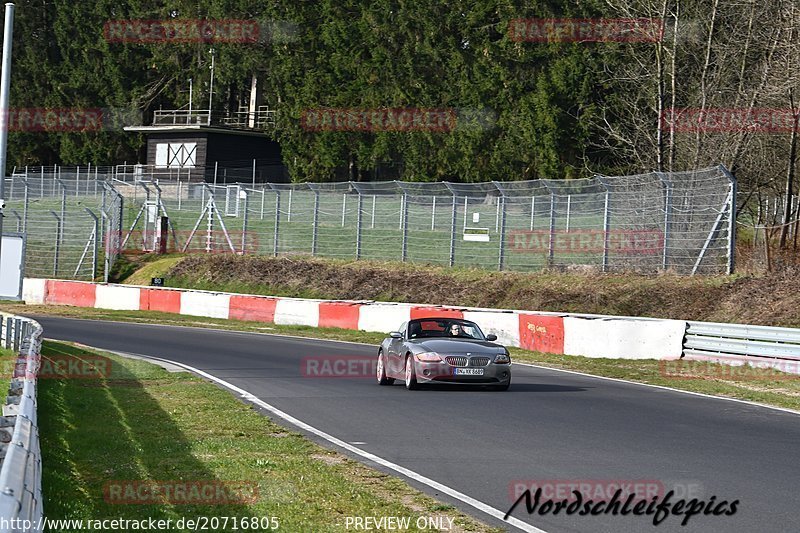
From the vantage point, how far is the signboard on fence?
69.7 ft

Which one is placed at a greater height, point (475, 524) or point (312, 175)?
point (312, 175)

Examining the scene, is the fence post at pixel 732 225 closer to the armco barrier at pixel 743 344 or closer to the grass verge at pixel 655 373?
the grass verge at pixel 655 373

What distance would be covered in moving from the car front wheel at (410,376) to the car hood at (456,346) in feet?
1.03

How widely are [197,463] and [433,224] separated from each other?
99.9 feet

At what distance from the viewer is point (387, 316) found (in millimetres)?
34469

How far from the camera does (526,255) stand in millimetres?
38344

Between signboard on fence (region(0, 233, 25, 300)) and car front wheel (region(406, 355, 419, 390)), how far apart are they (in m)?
6.99

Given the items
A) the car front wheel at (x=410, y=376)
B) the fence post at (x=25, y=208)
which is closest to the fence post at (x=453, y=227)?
the car front wheel at (x=410, y=376)

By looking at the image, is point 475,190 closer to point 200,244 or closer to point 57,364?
point 200,244

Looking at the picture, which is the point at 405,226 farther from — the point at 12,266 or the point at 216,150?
the point at 216,150

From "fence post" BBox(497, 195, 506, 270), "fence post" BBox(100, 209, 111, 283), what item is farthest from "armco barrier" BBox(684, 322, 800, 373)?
"fence post" BBox(100, 209, 111, 283)

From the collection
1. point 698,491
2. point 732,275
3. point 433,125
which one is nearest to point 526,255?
point 732,275

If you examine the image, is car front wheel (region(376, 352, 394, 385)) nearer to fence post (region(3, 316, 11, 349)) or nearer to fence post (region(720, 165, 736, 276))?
fence post (region(3, 316, 11, 349))

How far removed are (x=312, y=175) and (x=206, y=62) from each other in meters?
19.2
